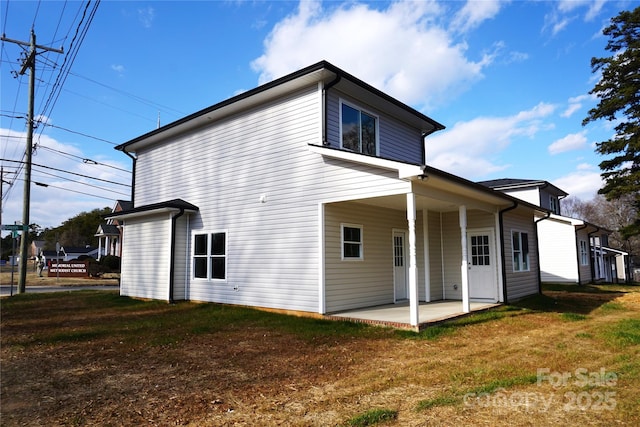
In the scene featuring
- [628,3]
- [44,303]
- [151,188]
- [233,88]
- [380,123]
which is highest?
[628,3]

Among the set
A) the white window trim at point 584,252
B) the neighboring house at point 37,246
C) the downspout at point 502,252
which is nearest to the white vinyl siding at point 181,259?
the downspout at point 502,252

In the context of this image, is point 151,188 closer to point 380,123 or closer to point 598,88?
point 380,123

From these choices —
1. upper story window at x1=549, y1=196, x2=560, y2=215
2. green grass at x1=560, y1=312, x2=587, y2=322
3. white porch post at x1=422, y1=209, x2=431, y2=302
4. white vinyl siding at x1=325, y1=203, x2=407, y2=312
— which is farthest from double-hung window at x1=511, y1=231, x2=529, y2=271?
upper story window at x1=549, y1=196, x2=560, y2=215

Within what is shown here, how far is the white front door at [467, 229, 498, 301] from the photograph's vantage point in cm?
1163

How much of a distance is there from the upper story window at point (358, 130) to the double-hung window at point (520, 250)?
569cm

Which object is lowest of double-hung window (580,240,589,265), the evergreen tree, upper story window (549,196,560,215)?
double-hung window (580,240,589,265)

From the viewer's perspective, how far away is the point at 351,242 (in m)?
10.0

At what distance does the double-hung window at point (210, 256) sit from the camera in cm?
1163

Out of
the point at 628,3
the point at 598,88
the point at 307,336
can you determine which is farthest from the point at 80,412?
the point at 628,3

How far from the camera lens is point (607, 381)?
4.53m

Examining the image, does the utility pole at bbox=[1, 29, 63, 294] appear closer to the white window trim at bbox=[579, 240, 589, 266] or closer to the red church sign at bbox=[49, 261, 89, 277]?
the red church sign at bbox=[49, 261, 89, 277]

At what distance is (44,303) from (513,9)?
16.8 m

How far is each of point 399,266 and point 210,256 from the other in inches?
225

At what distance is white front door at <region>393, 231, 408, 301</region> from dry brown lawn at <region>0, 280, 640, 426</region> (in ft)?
9.35
